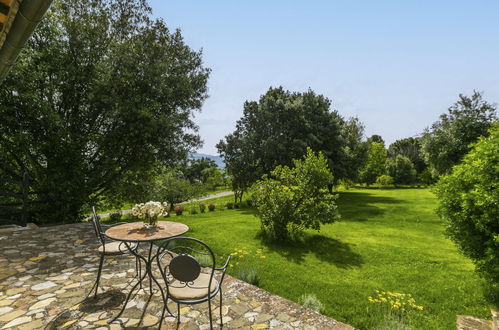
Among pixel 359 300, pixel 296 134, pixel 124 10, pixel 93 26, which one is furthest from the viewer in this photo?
pixel 296 134

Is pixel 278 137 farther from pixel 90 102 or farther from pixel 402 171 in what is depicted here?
pixel 402 171

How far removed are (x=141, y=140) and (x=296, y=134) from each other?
13.6 metres

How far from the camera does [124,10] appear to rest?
10.9 metres

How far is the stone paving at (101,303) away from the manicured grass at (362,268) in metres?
1.02

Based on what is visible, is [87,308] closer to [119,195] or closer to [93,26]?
[119,195]

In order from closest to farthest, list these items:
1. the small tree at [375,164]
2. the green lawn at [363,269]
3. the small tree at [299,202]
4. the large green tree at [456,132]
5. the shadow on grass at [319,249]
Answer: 1. the green lawn at [363,269]
2. the shadow on grass at [319,249]
3. the small tree at [299,202]
4. the large green tree at [456,132]
5. the small tree at [375,164]

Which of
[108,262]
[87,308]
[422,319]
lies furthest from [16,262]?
[422,319]

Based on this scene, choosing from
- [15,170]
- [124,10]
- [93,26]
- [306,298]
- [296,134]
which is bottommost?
[306,298]

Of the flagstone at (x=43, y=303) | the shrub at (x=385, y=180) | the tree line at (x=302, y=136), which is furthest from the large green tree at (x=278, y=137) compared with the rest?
the shrub at (x=385, y=180)

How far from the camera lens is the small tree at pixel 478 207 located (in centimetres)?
447

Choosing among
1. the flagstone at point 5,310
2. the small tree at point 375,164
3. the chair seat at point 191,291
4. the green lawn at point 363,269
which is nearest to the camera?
the chair seat at point 191,291

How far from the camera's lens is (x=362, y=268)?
268 inches

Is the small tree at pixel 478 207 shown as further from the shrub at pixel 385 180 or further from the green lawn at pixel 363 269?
the shrub at pixel 385 180

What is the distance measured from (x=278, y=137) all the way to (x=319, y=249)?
528 inches
